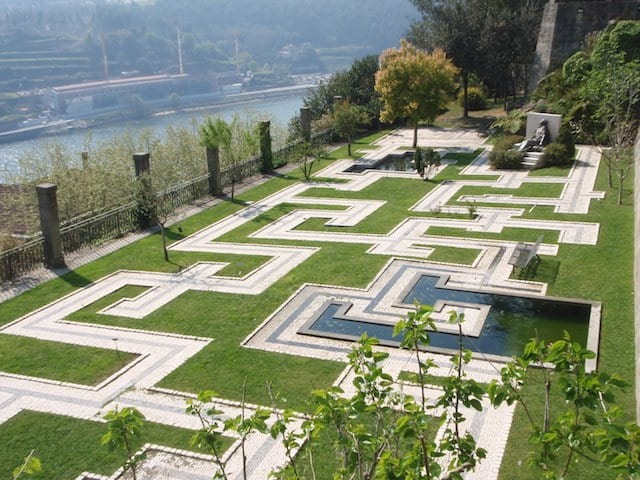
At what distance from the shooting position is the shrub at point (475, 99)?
33.8 m

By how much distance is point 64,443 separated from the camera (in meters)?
7.93

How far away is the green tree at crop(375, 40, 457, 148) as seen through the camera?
2408 cm

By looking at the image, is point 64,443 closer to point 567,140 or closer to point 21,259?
point 21,259

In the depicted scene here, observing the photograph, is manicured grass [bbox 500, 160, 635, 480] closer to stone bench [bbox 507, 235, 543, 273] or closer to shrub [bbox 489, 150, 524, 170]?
stone bench [bbox 507, 235, 543, 273]

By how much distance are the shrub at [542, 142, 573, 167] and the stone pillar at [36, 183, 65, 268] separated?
49.8ft

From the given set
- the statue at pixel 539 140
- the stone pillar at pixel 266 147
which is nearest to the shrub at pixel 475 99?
the statue at pixel 539 140

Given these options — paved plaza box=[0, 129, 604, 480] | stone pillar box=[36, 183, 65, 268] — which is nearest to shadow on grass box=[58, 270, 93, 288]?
paved plaza box=[0, 129, 604, 480]

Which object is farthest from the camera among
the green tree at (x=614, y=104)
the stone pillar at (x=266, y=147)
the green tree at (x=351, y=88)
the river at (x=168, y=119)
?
the river at (x=168, y=119)

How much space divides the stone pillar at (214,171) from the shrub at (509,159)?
29.9ft

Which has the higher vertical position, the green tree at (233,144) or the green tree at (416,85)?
the green tree at (416,85)

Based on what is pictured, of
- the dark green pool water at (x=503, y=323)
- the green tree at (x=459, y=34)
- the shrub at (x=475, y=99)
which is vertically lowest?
the dark green pool water at (x=503, y=323)

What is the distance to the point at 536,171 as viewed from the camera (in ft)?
69.7

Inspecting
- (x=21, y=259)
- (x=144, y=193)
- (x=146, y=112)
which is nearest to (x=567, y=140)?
(x=144, y=193)

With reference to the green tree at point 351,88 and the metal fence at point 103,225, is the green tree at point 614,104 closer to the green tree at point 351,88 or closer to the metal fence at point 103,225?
the metal fence at point 103,225
